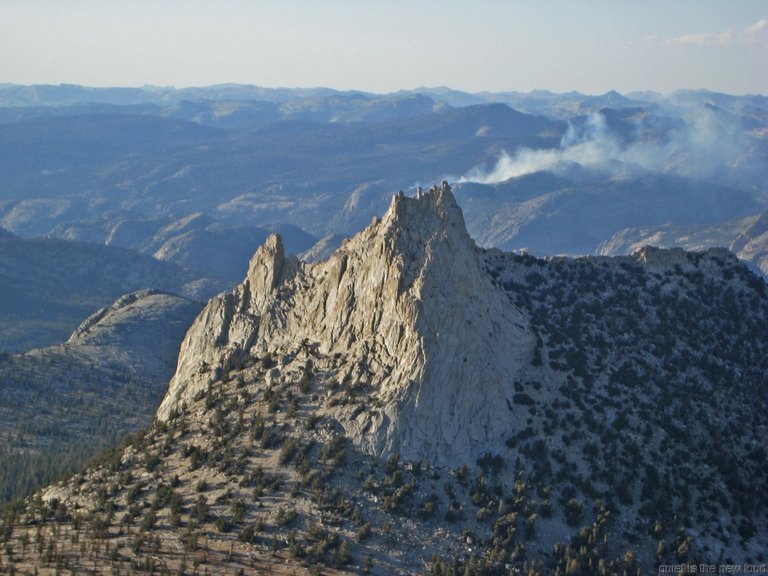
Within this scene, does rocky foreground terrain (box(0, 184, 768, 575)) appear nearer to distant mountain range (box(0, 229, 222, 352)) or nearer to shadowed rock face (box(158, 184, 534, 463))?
shadowed rock face (box(158, 184, 534, 463))

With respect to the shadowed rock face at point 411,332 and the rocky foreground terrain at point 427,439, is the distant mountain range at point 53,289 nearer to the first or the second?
the shadowed rock face at point 411,332

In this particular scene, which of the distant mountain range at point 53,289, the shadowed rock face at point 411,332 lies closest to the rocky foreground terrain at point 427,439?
the shadowed rock face at point 411,332

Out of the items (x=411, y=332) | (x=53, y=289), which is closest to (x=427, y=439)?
(x=411, y=332)

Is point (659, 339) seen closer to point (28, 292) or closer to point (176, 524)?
point (176, 524)

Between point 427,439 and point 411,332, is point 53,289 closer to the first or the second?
point 411,332

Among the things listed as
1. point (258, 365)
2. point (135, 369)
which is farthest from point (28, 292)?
point (258, 365)
